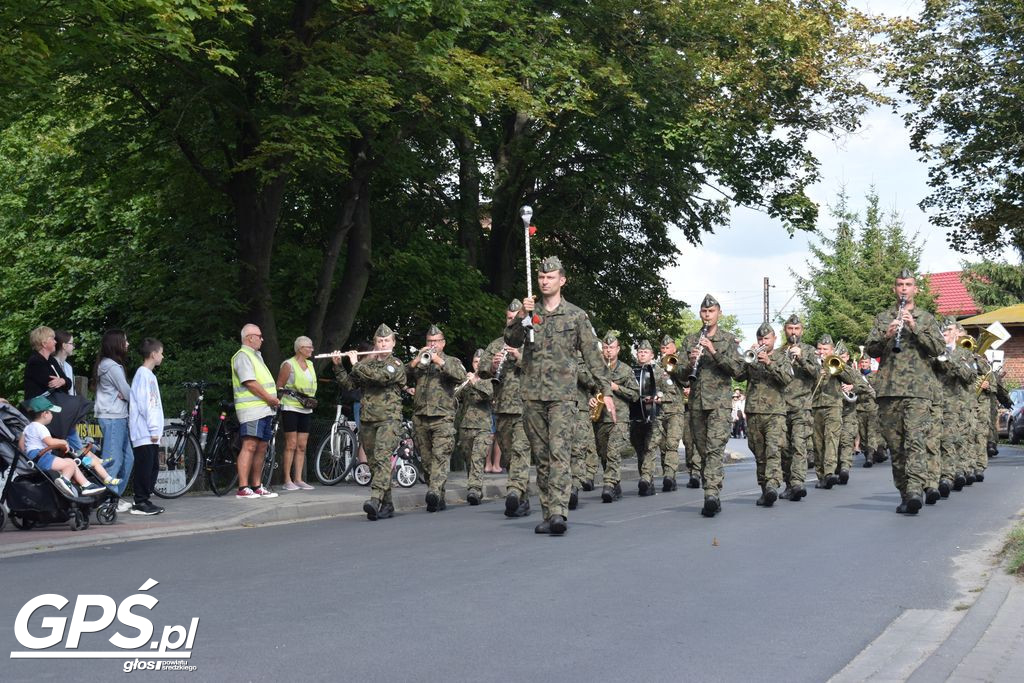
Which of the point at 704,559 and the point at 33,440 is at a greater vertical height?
the point at 33,440

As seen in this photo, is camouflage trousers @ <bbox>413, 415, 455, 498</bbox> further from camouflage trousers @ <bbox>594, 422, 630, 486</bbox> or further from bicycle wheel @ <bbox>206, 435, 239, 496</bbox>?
bicycle wheel @ <bbox>206, 435, 239, 496</bbox>

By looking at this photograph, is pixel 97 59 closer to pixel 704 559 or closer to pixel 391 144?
pixel 391 144

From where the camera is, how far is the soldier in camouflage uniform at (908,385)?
13547 mm

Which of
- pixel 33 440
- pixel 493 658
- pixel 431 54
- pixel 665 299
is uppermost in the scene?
pixel 431 54

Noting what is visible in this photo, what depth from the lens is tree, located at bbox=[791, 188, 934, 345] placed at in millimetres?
60625

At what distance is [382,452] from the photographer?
45.7 feet

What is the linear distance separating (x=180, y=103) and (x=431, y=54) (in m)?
3.75

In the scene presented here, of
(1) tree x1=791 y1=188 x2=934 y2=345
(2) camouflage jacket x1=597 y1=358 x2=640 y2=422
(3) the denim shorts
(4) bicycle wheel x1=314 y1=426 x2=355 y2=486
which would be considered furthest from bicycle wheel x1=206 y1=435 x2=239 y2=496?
(1) tree x1=791 y1=188 x2=934 y2=345

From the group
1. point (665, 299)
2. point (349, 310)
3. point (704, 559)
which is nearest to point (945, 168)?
point (665, 299)

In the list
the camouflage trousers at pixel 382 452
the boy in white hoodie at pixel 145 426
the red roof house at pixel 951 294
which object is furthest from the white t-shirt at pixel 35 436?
the red roof house at pixel 951 294

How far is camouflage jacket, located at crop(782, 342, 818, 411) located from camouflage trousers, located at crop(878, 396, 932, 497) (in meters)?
2.74

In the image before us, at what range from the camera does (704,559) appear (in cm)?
1011

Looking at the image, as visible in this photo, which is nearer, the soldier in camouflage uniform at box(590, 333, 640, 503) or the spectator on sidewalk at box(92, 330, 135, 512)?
the spectator on sidewalk at box(92, 330, 135, 512)

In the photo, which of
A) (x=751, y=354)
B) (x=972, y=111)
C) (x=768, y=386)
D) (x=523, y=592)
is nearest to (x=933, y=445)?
(x=768, y=386)
